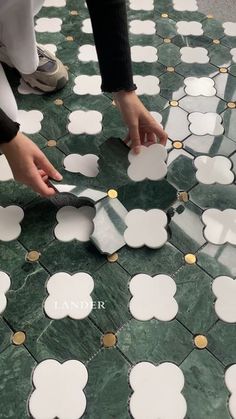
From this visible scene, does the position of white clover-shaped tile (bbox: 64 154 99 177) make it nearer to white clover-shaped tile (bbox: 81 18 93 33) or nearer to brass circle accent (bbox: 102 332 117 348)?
brass circle accent (bbox: 102 332 117 348)

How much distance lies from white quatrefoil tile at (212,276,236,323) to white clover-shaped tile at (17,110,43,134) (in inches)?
22.1

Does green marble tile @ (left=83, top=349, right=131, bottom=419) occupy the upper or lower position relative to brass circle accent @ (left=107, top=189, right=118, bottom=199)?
lower

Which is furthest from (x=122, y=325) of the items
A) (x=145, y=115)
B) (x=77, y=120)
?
(x=77, y=120)

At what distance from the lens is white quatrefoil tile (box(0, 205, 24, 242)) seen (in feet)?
2.77

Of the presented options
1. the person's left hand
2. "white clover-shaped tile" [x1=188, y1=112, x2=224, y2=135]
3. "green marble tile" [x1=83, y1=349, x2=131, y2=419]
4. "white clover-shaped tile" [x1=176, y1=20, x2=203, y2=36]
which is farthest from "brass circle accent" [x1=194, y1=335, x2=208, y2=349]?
"white clover-shaped tile" [x1=176, y1=20, x2=203, y2=36]

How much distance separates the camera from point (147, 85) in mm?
1141

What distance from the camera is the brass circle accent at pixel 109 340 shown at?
2.34 feet

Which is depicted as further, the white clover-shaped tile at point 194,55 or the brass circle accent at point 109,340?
the white clover-shaped tile at point 194,55

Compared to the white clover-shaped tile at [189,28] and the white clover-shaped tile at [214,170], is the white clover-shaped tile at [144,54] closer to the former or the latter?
the white clover-shaped tile at [189,28]

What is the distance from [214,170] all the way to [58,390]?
563mm

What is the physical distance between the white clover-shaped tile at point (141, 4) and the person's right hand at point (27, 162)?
35.8 inches

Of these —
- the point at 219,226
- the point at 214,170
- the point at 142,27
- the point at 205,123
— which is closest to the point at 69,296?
the point at 219,226

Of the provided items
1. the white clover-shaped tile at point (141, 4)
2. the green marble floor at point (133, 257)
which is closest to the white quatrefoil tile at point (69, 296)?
the green marble floor at point (133, 257)

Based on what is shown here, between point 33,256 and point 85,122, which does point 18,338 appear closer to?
point 33,256
